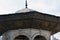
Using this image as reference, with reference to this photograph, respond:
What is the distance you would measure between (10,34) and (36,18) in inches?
73.7

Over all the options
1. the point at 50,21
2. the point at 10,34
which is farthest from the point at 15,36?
the point at 50,21

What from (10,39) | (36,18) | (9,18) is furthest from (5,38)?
(36,18)

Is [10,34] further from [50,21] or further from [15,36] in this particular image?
[50,21]

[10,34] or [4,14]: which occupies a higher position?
[4,14]

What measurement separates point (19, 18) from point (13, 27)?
0.78 m

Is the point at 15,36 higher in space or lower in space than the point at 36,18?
lower

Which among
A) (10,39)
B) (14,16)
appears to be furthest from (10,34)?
(14,16)

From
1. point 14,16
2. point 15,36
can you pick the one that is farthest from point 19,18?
point 15,36

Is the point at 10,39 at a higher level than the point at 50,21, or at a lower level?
lower

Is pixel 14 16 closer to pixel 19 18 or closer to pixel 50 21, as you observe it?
pixel 19 18

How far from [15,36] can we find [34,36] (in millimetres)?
1118

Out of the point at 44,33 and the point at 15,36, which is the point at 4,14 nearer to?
the point at 15,36

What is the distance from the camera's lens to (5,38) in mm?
14844

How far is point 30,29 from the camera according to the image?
14531 millimetres
